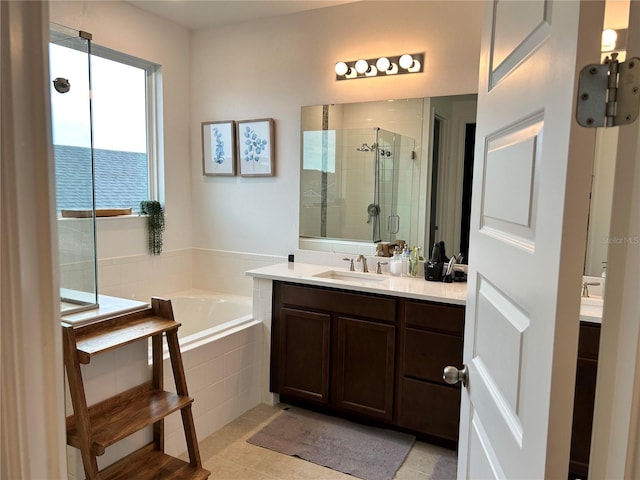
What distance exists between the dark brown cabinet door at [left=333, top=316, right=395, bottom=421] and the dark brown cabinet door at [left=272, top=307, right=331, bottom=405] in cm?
8

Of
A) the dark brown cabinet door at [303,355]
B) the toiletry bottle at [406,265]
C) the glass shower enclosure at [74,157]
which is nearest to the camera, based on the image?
the glass shower enclosure at [74,157]

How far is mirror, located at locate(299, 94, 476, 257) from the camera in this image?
2.81m

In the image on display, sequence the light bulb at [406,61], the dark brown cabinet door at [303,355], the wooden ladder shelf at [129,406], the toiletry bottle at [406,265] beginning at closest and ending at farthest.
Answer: the wooden ladder shelf at [129,406] < the dark brown cabinet door at [303,355] < the light bulb at [406,61] < the toiletry bottle at [406,265]

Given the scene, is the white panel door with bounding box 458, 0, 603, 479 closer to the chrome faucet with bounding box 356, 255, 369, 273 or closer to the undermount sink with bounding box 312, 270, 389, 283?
the undermount sink with bounding box 312, 270, 389, 283

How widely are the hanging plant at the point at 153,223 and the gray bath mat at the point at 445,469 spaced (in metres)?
2.49

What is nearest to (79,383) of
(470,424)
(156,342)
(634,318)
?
(156,342)

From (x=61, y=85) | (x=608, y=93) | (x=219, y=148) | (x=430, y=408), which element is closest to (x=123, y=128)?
(x=219, y=148)

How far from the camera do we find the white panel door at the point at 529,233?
2.14 feet

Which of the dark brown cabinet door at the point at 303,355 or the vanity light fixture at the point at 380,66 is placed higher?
the vanity light fixture at the point at 380,66

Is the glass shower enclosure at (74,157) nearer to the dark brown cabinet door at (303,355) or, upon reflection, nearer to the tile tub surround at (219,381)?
the tile tub surround at (219,381)

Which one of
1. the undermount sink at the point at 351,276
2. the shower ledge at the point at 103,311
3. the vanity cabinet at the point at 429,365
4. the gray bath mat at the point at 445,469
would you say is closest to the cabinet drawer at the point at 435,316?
the vanity cabinet at the point at 429,365

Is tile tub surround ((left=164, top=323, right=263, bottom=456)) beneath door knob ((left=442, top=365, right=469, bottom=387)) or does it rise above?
beneath

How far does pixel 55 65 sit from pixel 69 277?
1034mm

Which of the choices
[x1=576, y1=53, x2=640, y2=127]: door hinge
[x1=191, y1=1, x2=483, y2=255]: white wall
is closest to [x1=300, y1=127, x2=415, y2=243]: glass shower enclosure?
[x1=191, y1=1, x2=483, y2=255]: white wall
